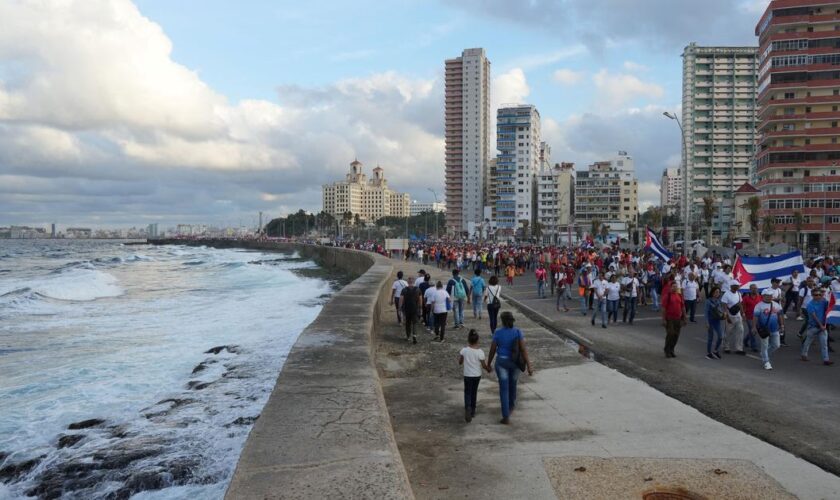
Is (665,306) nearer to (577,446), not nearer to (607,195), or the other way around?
(577,446)

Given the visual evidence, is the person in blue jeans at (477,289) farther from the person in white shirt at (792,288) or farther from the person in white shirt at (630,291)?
the person in white shirt at (792,288)

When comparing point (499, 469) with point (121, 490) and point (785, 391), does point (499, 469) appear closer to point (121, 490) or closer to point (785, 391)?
point (121, 490)

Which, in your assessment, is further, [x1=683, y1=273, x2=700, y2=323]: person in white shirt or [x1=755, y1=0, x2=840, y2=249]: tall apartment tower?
[x1=755, y1=0, x2=840, y2=249]: tall apartment tower

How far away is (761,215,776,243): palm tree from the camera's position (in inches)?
2406

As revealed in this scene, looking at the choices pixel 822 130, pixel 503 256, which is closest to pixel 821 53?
pixel 822 130

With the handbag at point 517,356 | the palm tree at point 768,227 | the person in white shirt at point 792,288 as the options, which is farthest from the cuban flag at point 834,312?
the palm tree at point 768,227

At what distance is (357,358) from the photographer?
367 inches

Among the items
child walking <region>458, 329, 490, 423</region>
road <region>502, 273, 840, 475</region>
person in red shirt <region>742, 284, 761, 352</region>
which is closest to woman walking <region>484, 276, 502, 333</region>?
road <region>502, 273, 840, 475</region>

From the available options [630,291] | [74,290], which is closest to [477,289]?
[630,291]

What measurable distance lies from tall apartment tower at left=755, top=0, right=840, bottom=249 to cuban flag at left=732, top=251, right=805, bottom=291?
52.7 meters

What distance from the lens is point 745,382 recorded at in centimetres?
979

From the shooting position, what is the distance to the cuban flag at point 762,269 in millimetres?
15039

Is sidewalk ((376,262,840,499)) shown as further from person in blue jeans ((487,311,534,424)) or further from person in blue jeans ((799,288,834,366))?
person in blue jeans ((799,288,834,366))

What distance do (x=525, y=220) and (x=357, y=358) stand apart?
132893 millimetres
